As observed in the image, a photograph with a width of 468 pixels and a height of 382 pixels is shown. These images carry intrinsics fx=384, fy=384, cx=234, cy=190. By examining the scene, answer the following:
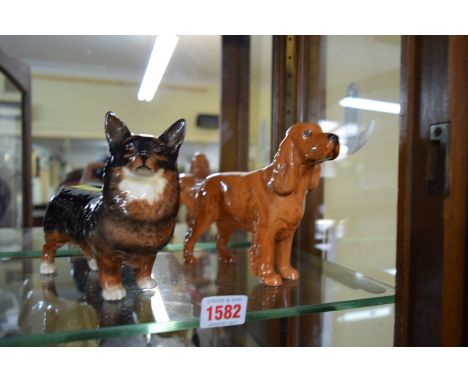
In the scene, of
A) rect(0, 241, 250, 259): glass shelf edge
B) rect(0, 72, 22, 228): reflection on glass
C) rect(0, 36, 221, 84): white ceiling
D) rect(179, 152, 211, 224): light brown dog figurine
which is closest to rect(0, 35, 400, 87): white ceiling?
rect(0, 36, 221, 84): white ceiling

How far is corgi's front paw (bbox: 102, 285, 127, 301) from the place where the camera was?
537 mm

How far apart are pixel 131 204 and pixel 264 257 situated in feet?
0.80

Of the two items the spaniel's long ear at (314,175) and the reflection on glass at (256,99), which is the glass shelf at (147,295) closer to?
the spaniel's long ear at (314,175)

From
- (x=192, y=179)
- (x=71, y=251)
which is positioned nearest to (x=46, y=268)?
(x=71, y=251)

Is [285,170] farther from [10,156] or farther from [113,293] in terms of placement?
[10,156]

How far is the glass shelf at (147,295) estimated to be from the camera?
0.47m

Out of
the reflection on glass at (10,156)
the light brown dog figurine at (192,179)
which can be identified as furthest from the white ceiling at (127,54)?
the light brown dog figurine at (192,179)

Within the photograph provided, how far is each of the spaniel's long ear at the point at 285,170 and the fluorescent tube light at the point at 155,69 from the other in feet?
0.81

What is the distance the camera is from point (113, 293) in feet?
1.77
